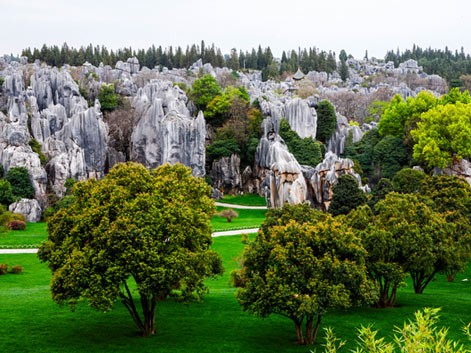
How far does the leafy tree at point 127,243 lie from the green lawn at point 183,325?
5.91 feet

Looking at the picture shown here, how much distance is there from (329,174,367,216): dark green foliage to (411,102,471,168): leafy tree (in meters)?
18.3

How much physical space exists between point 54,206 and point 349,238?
46.5m

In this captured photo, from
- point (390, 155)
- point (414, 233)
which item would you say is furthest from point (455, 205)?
point (390, 155)

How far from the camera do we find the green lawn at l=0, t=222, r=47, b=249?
48.3 m

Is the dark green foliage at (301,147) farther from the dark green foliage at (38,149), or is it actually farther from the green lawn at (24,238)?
the green lawn at (24,238)

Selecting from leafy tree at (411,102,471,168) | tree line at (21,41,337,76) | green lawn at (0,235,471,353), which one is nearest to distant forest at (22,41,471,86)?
tree line at (21,41,337,76)

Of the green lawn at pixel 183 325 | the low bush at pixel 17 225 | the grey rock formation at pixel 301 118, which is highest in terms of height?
the grey rock formation at pixel 301 118

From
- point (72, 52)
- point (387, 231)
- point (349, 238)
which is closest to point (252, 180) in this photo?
point (387, 231)

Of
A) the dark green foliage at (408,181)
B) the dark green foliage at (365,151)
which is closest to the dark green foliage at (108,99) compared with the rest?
the dark green foliage at (365,151)

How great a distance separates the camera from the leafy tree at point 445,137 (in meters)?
62.3

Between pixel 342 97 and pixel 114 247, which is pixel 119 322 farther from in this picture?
pixel 342 97

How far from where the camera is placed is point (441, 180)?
41.0 meters

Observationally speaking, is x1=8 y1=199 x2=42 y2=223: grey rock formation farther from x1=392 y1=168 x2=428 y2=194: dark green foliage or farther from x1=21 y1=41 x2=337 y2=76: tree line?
x1=21 y1=41 x2=337 y2=76: tree line

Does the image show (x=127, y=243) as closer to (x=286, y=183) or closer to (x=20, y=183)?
(x=286, y=183)
